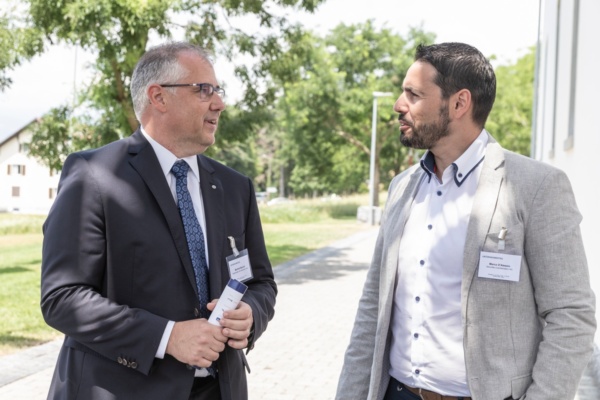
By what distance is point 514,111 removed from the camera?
50969 millimetres

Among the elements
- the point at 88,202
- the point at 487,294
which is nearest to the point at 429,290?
the point at 487,294

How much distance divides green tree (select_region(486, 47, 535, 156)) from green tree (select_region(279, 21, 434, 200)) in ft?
24.0

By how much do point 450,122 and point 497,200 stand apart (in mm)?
319

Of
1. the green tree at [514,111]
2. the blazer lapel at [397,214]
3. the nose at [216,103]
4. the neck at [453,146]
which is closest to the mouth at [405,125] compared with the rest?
the neck at [453,146]

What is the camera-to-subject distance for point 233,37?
14180 millimetres

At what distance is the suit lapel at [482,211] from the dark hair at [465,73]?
18cm

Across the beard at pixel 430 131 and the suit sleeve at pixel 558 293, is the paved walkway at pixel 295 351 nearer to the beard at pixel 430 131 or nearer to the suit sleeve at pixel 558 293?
the beard at pixel 430 131

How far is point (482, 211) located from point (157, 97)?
1.20m

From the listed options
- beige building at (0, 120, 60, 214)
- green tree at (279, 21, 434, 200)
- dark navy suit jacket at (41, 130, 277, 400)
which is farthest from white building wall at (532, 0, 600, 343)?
green tree at (279, 21, 434, 200)

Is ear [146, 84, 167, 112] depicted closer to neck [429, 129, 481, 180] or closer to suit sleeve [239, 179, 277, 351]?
suit sleeve [239, 179, 277, 351]

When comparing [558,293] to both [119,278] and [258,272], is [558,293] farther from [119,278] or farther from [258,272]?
[119,278]

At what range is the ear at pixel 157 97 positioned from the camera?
2.86 metres

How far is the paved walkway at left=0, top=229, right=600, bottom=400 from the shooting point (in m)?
6.66

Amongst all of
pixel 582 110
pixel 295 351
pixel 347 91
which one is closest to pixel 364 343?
pixel 295 351
